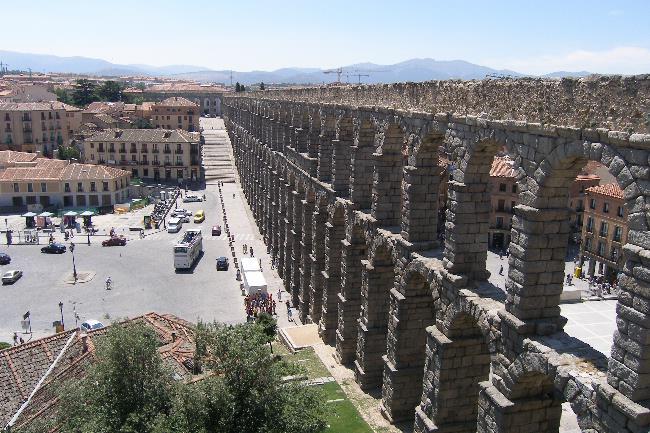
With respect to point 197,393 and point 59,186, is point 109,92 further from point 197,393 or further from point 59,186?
point 197,393

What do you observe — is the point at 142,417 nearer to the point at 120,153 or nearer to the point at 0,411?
the point at 0,411

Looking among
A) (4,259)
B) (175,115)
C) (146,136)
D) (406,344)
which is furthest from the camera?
(175,115)

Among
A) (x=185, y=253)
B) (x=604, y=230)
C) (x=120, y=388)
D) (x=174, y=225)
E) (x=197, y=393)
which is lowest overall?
(x=174, y=225)

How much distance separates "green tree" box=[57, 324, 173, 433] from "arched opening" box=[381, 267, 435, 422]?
9119 mm

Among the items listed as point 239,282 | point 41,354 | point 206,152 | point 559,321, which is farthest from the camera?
point 206,152

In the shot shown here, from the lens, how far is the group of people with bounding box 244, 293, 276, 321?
44.1m

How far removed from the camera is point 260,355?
19.3 metres

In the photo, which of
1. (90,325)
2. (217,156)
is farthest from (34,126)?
(90,325)

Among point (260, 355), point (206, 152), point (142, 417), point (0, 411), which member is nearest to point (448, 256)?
point (260, 355)

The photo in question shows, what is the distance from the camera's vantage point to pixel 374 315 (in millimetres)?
27375

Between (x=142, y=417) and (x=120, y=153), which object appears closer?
(x=142, y=417)

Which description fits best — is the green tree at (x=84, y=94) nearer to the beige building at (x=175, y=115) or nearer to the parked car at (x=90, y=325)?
the beige building at (x=175, y=115)

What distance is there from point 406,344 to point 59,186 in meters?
76.3

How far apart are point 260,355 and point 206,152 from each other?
111286 mm
